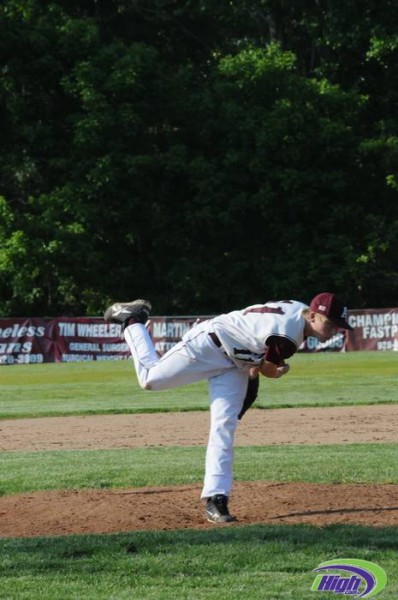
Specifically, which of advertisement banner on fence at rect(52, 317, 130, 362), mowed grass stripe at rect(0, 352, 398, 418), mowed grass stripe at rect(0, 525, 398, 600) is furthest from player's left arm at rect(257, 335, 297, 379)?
advertisement banner on fence at rect(52, 317, 130, 362)

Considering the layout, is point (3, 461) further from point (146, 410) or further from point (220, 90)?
point (220, 90)

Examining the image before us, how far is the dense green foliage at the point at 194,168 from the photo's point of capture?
116 ft

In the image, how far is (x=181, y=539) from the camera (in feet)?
21.9

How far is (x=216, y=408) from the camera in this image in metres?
7.52

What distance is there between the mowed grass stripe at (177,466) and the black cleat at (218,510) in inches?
80.7

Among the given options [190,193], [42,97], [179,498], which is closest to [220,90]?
[190,193]

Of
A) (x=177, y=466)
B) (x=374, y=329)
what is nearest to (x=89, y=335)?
(x=374, y=329)

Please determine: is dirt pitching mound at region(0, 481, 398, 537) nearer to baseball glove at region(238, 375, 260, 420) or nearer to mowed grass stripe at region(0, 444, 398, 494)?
mowed grass stripe at region(0, 444, 398, 494)

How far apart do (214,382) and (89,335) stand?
2462 cm

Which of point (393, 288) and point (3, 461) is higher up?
point (393, 288)

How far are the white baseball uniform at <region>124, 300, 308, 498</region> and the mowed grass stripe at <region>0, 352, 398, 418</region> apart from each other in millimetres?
9761

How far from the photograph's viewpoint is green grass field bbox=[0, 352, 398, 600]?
547 centimetres

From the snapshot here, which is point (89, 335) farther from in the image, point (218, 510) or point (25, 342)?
point (218, 510)

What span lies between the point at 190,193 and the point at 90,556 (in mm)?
31564
